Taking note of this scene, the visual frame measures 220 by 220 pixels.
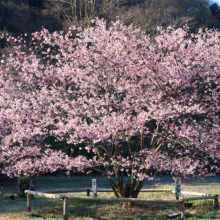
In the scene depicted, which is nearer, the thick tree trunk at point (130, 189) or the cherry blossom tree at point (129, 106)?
the cherry blossom tree at point (129, 106)

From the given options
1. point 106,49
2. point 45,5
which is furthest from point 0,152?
point 45,5

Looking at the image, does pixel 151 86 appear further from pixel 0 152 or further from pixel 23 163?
pixel 0 152

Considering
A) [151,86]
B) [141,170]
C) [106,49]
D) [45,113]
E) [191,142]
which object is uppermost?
[106,49]

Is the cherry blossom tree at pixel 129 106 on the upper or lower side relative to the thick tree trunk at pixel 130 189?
upper

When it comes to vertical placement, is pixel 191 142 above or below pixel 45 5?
below

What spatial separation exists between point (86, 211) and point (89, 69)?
3.39m

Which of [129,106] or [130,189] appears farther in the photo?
[130,189]

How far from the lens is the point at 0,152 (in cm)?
847

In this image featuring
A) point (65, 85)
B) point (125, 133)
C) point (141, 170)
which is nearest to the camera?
point (125, 133)

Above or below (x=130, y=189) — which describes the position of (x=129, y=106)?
above

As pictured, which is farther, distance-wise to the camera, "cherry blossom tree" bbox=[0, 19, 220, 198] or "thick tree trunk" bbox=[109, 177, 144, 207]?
"thick tree trunk" bbox=[109, 177, 144, 207]

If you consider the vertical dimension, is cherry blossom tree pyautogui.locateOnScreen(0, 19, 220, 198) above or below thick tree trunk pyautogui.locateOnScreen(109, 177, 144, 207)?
above

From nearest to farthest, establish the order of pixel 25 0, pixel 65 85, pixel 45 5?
pixel 65 85, pixel 45 5, pixel 25 0

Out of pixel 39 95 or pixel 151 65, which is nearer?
pixel 151 65
